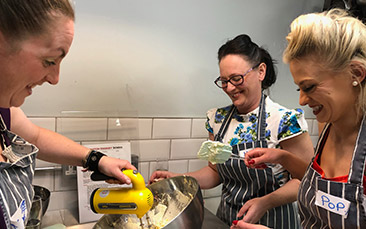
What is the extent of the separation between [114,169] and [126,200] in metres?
0.14

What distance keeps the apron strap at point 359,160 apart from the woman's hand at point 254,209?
1.53 feet

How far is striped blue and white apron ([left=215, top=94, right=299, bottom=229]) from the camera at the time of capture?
1394 millimetres

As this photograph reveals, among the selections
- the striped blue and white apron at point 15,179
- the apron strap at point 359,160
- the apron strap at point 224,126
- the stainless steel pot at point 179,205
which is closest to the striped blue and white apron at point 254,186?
the apron strap at point 224,126

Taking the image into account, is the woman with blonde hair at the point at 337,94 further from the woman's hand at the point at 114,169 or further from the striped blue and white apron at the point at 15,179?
the striped blue and white apron at the point at 15,179

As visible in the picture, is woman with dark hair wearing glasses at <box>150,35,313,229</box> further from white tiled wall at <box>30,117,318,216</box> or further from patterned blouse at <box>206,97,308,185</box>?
white tiled wall at <box>30,117,318,216</box>

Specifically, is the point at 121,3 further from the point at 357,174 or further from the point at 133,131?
the point at 357,174

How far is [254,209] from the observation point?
1.25 meters

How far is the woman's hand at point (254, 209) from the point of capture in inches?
49.0

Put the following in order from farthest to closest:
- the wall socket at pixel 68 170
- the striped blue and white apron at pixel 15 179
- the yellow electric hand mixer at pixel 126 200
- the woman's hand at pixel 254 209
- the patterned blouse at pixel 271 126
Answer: the wall socket at pixel 68 170 < the patterned blouse at pixel 271 126 < the woman's hand at pixel 254 209 < the yellow electric hand mixer at pixel 126 200 < the striped blue and white apron at pixel 15 179

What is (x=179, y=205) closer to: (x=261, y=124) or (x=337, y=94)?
(x=261, y=124)

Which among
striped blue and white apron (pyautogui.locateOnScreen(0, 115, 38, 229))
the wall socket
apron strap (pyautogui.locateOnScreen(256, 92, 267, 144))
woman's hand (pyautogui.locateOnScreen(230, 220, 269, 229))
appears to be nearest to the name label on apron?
woman's hand (pyautogui.locateOnScreen(230, 220, 269, 229))

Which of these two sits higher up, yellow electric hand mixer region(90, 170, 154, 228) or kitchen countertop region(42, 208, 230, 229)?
yellow electric hand mixer region(90, 170, 154, 228)

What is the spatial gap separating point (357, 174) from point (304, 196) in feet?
0.71

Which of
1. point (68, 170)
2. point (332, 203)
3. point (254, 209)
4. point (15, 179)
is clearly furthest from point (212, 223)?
point (15, 179)
